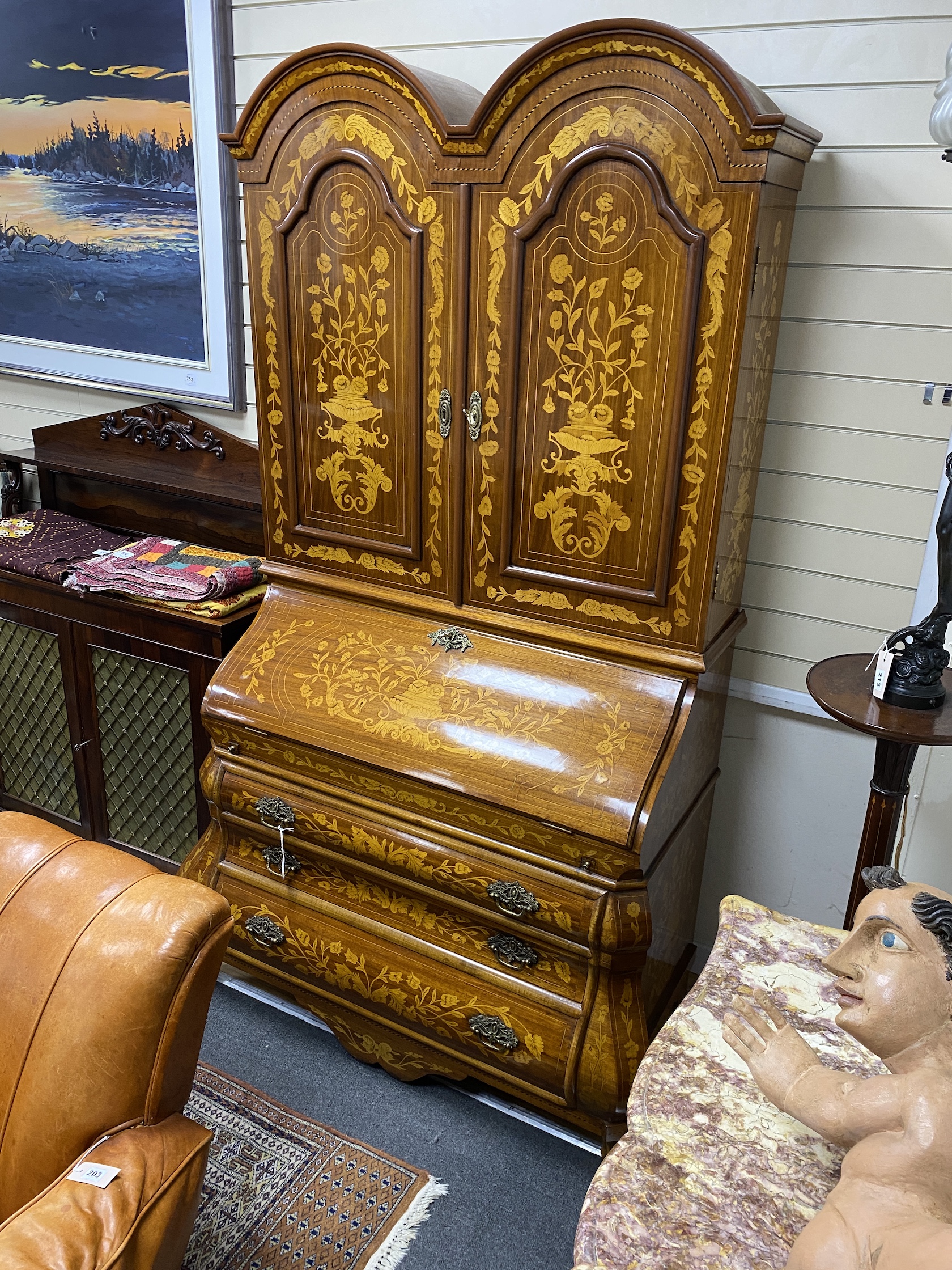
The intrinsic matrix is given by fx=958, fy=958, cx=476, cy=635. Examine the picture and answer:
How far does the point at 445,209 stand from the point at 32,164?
1.88m

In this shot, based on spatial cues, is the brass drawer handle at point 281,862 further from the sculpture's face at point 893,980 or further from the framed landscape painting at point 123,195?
the sculpture's face at point 893,980

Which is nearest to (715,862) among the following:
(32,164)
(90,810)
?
(90,810)

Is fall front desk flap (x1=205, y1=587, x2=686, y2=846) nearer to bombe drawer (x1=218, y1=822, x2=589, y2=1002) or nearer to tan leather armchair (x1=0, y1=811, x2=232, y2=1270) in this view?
bombe drawer (x1=218, y1=822, x2=589, y2=1002)

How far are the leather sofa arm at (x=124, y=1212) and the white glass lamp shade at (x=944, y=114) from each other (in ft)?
5.93

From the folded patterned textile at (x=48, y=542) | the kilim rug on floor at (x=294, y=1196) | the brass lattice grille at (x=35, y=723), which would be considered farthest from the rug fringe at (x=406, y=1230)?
the folded patterned textile at (x=48, y=542)

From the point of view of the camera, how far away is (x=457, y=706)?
1980 millimetres

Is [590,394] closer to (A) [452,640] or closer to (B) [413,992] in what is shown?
(A) [452,640]

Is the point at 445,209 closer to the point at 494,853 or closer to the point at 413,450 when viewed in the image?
the point at 413,450

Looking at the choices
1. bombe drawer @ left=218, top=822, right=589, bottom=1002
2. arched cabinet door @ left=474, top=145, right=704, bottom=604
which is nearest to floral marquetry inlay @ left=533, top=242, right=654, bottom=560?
arched cabinet door @ left=474, top=145, right=704, bottom=604

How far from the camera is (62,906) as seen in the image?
→ 140cm

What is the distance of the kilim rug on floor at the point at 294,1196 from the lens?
1.84m

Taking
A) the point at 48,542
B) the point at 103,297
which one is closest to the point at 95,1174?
the point at 48,542

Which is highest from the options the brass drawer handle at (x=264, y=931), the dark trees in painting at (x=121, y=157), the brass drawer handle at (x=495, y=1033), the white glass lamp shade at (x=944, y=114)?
the white glass lamp shade at (x=944, y=114)

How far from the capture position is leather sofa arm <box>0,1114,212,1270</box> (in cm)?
114
